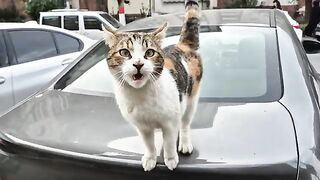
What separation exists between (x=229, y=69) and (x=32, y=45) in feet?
11.4

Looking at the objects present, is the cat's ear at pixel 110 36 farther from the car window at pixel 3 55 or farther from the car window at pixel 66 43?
the car window at pixel 66 43

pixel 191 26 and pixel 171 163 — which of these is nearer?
pixel 171 163

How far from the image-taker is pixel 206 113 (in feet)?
8.10

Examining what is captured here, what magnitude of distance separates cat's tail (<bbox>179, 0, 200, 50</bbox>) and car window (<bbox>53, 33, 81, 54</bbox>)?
13.1 feet

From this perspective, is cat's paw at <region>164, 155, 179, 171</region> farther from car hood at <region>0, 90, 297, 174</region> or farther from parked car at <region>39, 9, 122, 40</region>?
parked car at <region>39, 9, 122, 40</region>

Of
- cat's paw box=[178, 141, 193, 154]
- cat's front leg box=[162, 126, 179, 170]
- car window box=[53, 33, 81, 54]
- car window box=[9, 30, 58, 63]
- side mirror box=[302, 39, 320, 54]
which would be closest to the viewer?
cat's front leg box=[162, 126, 179, 170]

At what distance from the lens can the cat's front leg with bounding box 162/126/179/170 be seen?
2.00m

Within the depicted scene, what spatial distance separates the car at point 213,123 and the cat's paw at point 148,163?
21 mm

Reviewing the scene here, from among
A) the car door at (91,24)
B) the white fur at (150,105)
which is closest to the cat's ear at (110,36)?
the white fur at (150,105)

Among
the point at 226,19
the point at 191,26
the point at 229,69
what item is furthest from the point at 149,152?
the point at 226,19

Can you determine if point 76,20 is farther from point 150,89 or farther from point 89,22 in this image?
point 150,89

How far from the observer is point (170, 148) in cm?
201

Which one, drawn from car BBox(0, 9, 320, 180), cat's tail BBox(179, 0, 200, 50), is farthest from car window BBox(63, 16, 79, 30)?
cat's tail BBox(179, 0, 200, 50)

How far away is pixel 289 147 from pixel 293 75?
73 centimetres
